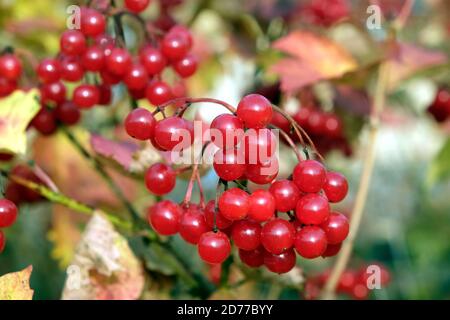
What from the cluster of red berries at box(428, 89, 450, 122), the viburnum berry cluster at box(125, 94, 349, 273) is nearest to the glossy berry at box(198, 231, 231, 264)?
the viburnum berry cluster at box(125, 94, 349, 273)

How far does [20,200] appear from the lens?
1311mm

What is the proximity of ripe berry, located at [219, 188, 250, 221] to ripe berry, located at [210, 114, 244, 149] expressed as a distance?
50mm

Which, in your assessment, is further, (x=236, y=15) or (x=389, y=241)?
(x=389, y=241)

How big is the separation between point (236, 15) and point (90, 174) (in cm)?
48

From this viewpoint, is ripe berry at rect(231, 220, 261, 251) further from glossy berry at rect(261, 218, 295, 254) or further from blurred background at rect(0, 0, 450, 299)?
blurred background at rect(0, 0, 450, 299)

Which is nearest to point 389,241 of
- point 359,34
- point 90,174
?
point 359,34

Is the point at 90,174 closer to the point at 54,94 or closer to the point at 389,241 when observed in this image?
the point at 54,94

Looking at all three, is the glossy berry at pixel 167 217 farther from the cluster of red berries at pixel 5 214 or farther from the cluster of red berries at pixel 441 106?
the cluster of red berries at pixel 441 106

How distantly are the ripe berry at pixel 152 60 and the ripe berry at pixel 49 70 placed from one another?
13 centimetres

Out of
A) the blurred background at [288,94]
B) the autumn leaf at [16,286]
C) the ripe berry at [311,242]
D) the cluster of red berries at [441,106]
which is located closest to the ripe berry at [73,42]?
the blurred background at [288,94]

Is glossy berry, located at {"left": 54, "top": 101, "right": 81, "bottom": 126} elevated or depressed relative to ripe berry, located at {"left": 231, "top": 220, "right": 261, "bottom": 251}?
depressed

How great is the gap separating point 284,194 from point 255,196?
3 centimetres

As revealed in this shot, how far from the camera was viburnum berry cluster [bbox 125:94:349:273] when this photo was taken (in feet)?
2.49

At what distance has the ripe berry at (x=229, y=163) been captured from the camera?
76 centimetres
